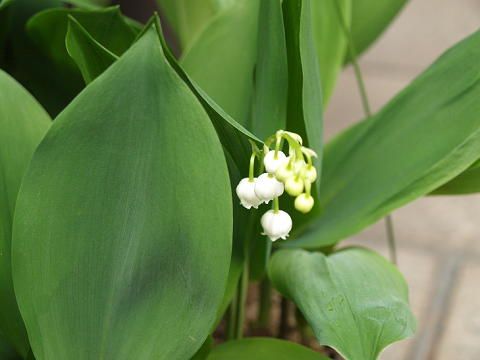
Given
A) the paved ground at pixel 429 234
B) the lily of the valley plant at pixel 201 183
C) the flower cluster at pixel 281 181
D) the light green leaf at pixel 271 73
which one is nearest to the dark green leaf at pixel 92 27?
the lily of the valley plant at pixel 201 183

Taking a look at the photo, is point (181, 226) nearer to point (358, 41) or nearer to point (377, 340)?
point (377, 340)

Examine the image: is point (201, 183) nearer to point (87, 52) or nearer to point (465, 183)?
point (87, 52)

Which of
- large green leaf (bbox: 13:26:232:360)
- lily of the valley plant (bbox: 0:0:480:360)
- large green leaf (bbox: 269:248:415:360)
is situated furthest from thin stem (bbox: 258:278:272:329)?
large green leaf (bbox: 13:26:232:360)

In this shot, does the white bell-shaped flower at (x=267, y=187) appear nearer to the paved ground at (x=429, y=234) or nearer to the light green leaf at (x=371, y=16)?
the light green leaf at (x=371, y=16)

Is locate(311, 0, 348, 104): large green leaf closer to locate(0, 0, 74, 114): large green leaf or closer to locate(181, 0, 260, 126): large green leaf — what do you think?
locate(181, 0, 260, 126): large green leaf

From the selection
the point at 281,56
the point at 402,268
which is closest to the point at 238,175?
the point at 281,56
